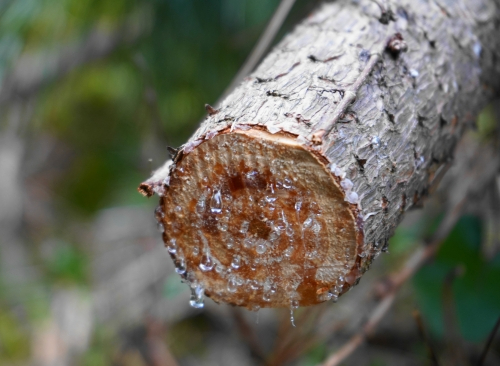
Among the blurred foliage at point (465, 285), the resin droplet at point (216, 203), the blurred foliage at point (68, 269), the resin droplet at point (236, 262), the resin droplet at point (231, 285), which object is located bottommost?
the blurred foliage at point (68, 269)

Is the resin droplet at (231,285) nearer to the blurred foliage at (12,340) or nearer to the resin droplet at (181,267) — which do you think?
the resin droplet at (181,267)

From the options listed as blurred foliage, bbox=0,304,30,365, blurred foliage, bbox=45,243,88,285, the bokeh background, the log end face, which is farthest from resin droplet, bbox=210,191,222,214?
blurred foliage, bbox=0,304,30,365

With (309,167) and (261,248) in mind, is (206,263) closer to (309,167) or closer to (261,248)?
(261,248)

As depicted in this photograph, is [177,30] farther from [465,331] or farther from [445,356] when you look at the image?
[445,356]

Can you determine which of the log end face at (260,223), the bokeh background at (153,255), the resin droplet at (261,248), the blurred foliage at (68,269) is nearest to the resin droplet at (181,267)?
the log end face at (260,223)

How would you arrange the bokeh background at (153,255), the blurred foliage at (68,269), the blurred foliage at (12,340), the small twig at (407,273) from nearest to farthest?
the small twig at (407,273) → the bokeh background at (153,255) → the blurred foliage at (68,269) → the blurred foliage at (12,340)

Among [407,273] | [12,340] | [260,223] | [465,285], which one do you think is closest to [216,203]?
[260,223]

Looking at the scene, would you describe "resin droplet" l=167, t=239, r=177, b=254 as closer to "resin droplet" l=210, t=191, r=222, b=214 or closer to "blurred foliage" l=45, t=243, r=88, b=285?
"resin droplet" l=210, t=191, r=222, b=214
